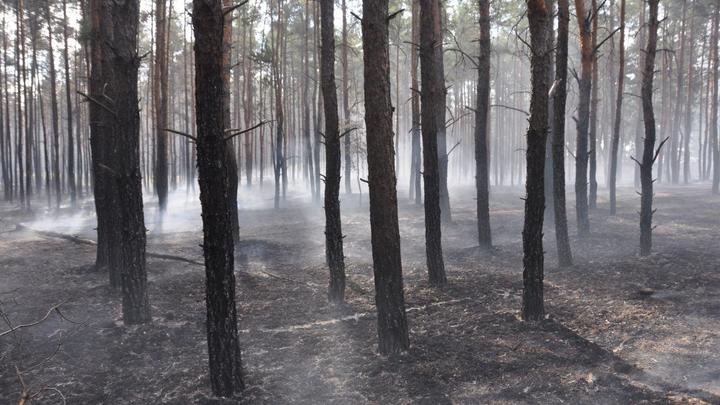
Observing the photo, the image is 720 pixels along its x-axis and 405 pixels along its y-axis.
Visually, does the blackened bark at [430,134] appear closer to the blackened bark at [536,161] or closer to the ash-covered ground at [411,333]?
the ash-covered ground at [411,333]

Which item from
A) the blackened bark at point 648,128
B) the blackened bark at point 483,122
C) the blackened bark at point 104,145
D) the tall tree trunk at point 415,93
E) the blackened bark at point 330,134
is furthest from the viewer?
the tall tree trunk at point 415,93

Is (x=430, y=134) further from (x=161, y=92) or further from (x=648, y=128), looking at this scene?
(x=161, y=92)

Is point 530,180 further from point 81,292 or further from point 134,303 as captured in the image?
point 81,292

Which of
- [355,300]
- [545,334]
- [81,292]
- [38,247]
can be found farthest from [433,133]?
[38,247]

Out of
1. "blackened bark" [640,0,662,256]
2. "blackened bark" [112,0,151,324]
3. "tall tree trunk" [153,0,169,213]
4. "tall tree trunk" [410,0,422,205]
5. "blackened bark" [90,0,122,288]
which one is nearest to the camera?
"blackened bark" [112,0,151,324]

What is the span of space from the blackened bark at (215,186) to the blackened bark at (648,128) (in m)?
9.22

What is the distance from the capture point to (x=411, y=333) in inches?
294

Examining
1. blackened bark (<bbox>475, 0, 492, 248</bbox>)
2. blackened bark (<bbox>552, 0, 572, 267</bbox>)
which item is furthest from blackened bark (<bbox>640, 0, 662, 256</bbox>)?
blackened bark (<bbox>475, 0, 492, 248</bbox>)

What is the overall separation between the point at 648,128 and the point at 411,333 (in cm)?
778

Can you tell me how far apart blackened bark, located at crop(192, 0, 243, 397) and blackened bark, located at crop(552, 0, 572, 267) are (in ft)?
24.0

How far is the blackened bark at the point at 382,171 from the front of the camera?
623cm

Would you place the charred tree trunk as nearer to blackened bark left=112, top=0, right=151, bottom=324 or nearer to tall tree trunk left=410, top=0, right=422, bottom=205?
blackened bark left=112, top=0, right=151, bottom=324

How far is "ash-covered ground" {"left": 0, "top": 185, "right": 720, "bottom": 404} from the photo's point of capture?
18.8 feet

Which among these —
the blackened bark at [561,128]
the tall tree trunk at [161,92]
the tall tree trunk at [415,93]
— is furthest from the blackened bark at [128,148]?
the tall tree trunk at [415,93]
